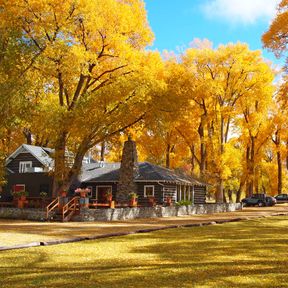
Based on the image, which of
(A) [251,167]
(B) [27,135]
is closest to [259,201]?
(A) [251,167]

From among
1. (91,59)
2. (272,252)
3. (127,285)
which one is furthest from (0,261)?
(91,59)

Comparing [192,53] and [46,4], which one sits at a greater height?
[192,53]

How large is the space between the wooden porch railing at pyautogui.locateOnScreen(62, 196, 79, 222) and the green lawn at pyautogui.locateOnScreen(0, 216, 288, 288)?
11325mm

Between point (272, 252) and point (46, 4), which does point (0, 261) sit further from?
point (46, 4)

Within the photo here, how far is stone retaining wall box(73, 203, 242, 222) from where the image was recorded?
25953 mm

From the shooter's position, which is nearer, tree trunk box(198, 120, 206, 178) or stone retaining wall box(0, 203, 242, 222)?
stone retaining wall box(0, 203, 242, 222)

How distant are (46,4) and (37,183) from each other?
18411 millimetres

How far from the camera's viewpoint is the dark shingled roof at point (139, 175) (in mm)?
35406

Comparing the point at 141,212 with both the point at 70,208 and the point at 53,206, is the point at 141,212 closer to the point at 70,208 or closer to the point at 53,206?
the point at 70,208

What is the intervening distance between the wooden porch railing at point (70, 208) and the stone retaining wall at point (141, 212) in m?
0.46

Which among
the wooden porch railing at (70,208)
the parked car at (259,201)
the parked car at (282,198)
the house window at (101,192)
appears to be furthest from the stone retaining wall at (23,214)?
the parked car at (282,198)

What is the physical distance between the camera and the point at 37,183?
37781 mm

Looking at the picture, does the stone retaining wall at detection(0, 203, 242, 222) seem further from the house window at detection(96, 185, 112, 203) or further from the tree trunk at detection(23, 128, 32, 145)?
the tree trunk at detection(23, 128, 32, 145)

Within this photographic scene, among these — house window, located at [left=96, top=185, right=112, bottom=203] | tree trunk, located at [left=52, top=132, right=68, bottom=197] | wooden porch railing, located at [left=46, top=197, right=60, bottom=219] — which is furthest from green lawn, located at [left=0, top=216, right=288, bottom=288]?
house window, located at [left=96, top=185, right=112, bottom=203]
